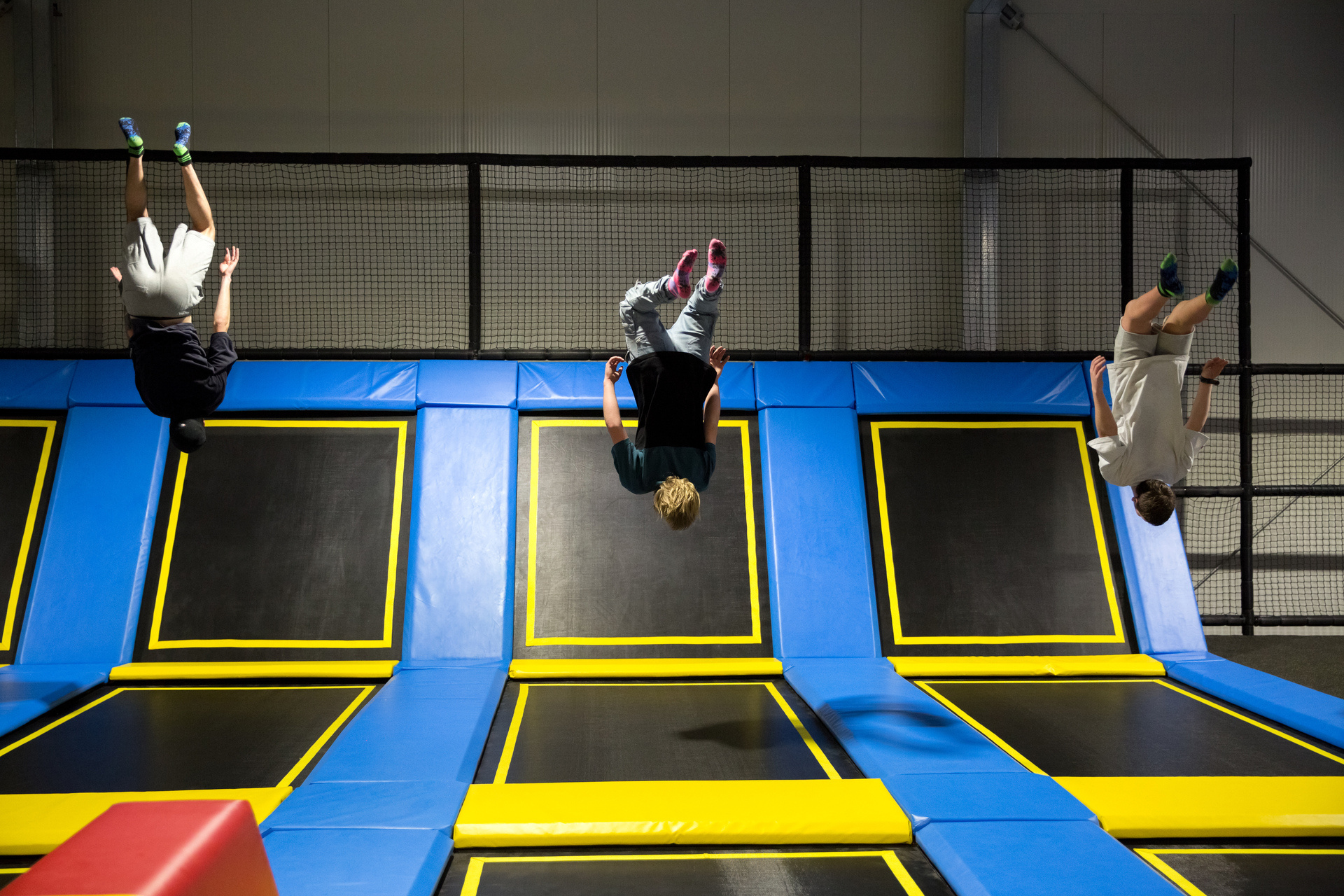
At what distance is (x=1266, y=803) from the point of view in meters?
2.73

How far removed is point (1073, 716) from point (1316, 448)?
4.49m

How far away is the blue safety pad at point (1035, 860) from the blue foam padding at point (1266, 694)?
64.5 inches

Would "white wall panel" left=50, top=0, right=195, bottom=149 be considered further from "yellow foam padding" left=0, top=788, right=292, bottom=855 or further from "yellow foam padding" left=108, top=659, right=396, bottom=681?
"yellow foam padding" left=0, top=788, right=292, bottom=855

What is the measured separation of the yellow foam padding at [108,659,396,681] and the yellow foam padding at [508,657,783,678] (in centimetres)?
72

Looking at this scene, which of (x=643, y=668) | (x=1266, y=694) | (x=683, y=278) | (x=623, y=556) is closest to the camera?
(x=683, y=278)

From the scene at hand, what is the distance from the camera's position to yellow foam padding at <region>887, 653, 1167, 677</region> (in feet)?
14.0

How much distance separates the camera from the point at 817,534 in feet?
15.4

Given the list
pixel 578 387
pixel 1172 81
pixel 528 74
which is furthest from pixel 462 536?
pixel 1172 81

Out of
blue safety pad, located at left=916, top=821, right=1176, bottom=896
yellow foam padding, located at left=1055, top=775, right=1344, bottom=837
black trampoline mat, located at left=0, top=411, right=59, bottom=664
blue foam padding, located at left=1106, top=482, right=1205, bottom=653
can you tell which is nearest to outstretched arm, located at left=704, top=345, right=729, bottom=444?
blue safety pad, located at left=916, top=821, right=1176, bottom=896

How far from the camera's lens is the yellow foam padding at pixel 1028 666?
4.27 metres

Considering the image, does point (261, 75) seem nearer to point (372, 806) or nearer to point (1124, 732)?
point (372, 806)

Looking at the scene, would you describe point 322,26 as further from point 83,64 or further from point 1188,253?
point 1188,253

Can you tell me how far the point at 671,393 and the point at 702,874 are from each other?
1769 mm

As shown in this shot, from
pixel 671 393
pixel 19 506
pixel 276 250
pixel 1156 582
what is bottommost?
pixel 1156 582
